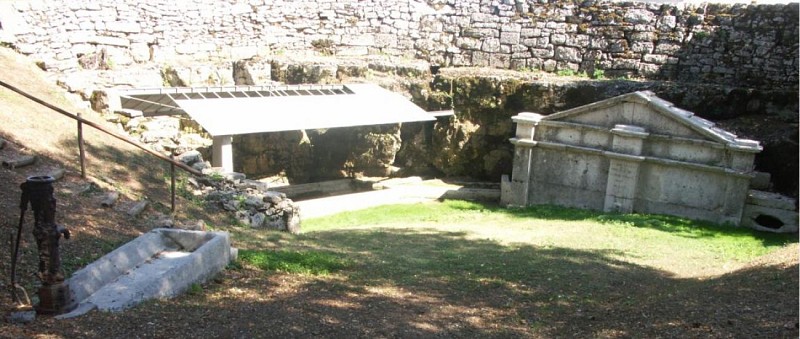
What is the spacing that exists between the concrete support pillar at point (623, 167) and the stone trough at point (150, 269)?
8.55 m

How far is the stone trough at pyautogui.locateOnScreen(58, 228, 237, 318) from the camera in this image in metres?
4.97

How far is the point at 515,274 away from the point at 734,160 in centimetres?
612

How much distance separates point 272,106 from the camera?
13.0 m

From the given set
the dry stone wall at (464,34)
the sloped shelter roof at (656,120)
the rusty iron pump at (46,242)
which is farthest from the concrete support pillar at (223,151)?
the rusty iron pump at (46,242)

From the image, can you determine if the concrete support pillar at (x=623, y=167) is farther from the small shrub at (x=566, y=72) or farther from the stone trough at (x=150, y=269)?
the stone trough at (x=150, y=269)

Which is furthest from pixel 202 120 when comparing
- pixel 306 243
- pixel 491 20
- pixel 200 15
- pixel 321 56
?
pixel 491 20

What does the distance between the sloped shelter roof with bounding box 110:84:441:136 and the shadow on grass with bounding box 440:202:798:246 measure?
10.2 ft

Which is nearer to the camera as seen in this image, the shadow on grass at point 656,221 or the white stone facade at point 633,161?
the shadow on grass at point 656,221

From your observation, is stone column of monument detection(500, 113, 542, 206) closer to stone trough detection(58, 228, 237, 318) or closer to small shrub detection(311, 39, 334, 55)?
small shrub detection(311, 39, 334, 55)

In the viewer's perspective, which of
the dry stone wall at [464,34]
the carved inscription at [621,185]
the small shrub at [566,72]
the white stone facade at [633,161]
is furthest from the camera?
the small shrub at [566,72]

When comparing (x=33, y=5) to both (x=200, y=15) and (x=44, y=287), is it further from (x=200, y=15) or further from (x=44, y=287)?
(x=44, y=287)

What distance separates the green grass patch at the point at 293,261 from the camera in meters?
6.88

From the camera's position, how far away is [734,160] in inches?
456

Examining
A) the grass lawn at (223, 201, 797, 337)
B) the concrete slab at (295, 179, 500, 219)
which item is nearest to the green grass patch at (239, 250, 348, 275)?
the grass lawn at (223, 201, 797, 337)
